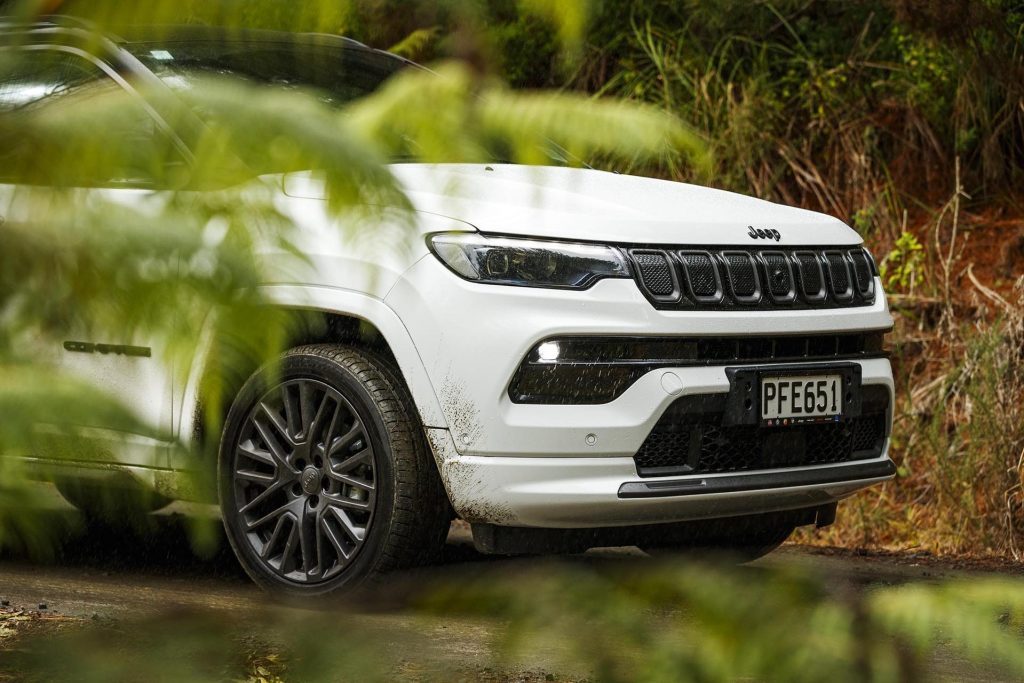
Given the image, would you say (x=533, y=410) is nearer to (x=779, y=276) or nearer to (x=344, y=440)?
(x=344, y=440)

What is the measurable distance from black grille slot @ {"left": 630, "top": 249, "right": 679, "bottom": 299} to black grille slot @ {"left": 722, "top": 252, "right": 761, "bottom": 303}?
0.23 metres

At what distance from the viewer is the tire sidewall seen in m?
4.52

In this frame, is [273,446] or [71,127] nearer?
[71,127]

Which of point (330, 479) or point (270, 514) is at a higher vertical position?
point (330, 479)

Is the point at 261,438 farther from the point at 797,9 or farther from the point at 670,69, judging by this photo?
the point at 797,9

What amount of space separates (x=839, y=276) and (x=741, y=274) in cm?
55

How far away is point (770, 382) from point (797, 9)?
17.2 feet

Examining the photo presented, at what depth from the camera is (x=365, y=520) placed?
4.64 metres

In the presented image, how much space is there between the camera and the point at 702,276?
15.0ft

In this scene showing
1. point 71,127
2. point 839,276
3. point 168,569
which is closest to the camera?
point 71,127

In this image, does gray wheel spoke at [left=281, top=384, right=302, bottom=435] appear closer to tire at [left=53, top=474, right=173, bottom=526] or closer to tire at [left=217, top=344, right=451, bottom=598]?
tire at [left=217, top=344, right=451, bottom=598]

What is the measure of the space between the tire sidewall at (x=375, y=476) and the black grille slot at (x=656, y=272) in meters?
0.87

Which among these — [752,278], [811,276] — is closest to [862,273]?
[811,276]

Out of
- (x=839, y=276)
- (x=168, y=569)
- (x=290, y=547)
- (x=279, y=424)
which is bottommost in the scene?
(x=168, y=569)
